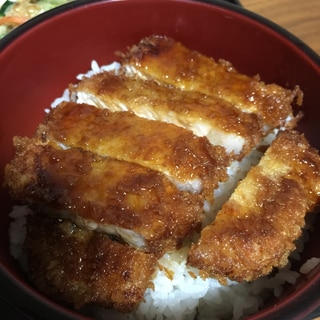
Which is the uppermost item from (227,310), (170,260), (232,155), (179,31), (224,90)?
(179,31)

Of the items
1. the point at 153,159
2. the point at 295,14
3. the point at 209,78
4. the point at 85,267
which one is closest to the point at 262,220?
the point at 153,159

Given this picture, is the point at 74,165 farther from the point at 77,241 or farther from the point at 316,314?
the point at 316,314

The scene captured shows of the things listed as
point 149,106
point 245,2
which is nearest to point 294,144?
point 149,106

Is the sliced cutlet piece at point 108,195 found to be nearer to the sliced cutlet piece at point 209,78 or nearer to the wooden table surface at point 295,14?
the sliced cutlet piece at point 209,78

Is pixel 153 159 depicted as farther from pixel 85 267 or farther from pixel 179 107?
pixel 85 267

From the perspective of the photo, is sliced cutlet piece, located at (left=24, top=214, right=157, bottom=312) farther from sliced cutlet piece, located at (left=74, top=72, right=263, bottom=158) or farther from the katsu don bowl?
sliced cutlet piece, located at (left=74, top=72, right=263, bottom=158)

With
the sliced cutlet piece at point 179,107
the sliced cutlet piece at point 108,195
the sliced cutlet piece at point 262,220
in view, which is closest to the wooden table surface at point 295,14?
the sliced cutlet piece at point 179,107
